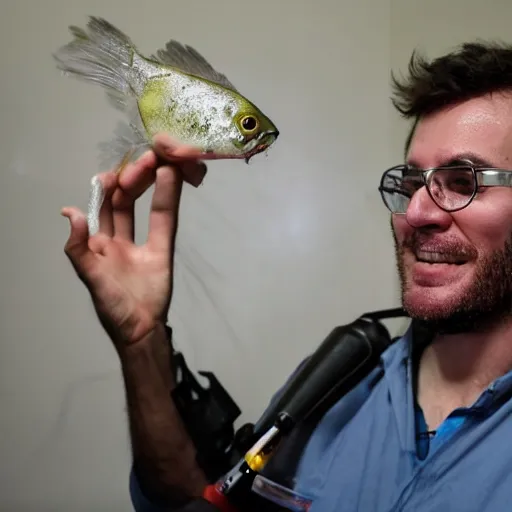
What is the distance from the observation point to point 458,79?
585 mm

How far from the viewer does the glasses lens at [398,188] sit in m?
0.61

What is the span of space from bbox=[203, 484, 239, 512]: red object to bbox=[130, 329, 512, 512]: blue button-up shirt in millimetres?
69

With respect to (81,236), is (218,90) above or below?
above

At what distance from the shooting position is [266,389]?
0.64 m

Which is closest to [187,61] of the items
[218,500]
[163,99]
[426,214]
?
[163,99]

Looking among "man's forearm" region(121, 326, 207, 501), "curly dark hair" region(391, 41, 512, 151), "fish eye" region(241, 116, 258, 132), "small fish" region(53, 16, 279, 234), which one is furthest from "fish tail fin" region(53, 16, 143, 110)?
"curly dark hair" region(391, 41, 512, 151)

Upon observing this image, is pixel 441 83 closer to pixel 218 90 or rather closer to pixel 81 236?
pixel 218 90

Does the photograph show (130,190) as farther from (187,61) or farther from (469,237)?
(469,237)

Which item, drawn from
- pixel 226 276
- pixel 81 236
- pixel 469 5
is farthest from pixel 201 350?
pixel 469 5

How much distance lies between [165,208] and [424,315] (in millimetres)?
310

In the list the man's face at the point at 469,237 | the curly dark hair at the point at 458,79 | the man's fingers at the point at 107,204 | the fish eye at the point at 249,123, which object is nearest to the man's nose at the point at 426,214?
the man's face at the point at 469,237

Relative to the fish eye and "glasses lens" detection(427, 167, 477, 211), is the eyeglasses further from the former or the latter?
the fish eye

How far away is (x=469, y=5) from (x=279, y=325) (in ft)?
1.95

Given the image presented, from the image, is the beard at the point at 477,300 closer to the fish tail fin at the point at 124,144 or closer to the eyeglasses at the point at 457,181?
the eyeglasses at the point at 457,181
